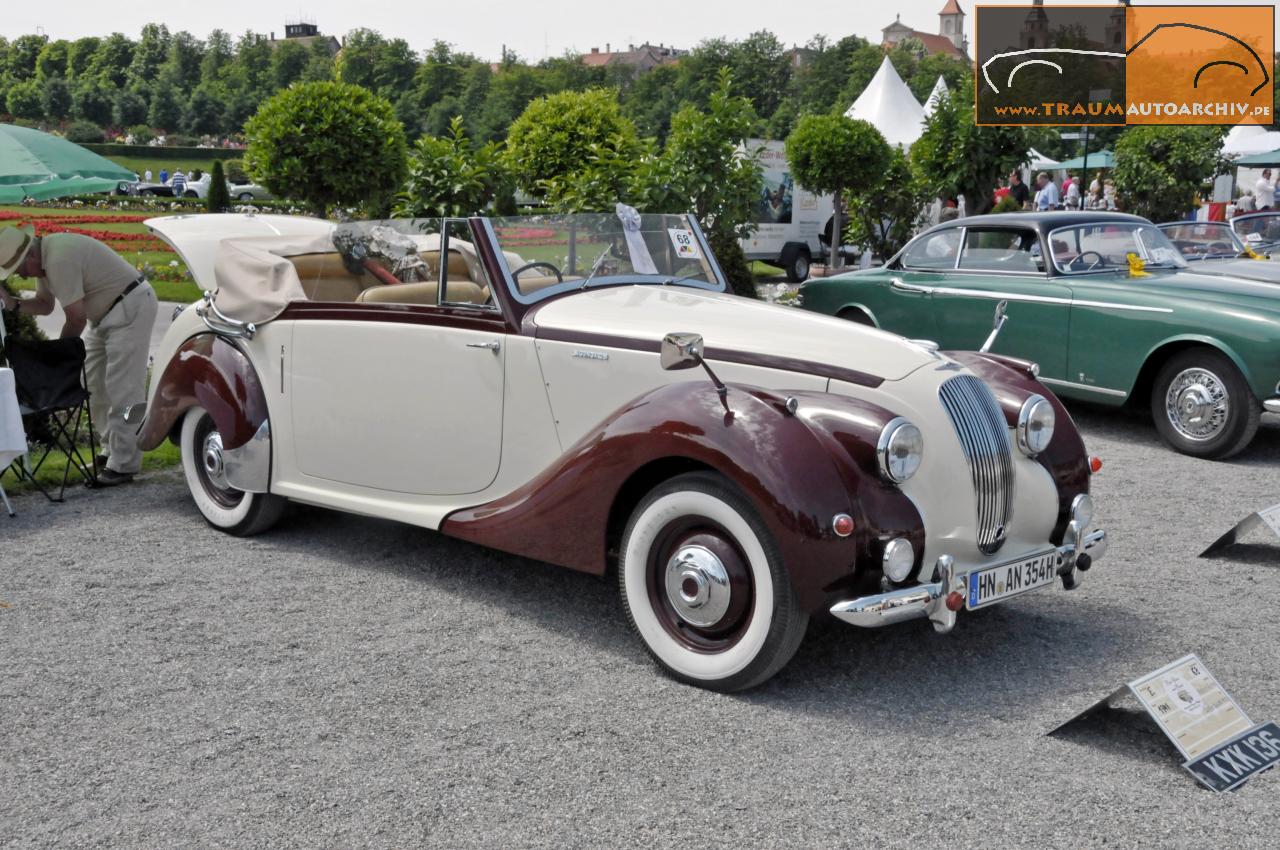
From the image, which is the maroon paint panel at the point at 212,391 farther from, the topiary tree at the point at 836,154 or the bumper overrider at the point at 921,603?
the topiary tree at the point at 836,154

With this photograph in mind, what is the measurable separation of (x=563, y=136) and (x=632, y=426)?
12.9 meters

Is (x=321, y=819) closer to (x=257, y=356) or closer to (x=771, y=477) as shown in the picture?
(x=771, y=477)

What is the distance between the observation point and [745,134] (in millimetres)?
12922

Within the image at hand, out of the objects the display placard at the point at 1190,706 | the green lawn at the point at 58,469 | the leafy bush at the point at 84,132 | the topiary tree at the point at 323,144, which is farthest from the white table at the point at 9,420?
the leafy bush at the point at 84,132

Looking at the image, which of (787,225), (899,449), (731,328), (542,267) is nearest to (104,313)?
(542,267)

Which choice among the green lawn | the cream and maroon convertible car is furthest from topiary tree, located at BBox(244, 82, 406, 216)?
the cream and maroon convertible car

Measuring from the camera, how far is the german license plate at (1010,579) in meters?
3.98

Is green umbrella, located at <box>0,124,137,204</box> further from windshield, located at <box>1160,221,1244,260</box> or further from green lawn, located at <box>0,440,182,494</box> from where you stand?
windshield, located at <box>1160,221,1244,260</box>

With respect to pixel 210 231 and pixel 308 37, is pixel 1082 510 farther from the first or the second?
pixel 308 37

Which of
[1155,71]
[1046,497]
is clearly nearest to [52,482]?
[1046,497]

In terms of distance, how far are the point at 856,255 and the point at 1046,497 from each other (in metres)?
19.3

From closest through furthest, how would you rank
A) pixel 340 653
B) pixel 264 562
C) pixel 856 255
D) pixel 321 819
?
pixel 321 819 < pixel 340 653 < pixel 264 562 < pixel 856 255

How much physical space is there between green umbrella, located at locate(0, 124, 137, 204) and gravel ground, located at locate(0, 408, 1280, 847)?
272cm

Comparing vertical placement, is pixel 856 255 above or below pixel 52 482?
above
